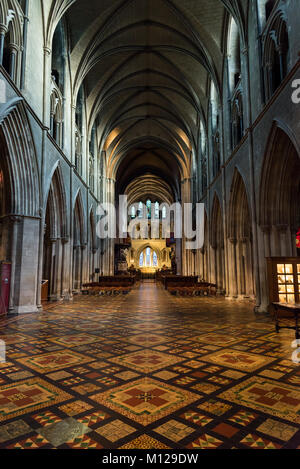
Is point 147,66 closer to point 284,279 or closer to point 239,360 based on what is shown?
point 284,279

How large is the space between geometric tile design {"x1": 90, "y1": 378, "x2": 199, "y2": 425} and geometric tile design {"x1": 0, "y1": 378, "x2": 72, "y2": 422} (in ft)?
1.47

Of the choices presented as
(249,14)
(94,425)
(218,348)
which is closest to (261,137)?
(249,14)

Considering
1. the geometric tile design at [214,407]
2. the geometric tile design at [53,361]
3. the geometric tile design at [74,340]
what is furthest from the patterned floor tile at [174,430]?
the geometric tile design at [74,340]

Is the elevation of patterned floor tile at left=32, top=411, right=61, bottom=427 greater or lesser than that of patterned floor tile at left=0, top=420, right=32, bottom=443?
lesser

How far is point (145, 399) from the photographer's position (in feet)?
10.3

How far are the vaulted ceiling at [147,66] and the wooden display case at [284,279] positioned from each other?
34.2ft

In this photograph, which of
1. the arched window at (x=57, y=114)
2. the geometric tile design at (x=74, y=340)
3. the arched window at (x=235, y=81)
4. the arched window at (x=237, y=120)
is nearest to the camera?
the geometric tile design at (x=74, y=340)

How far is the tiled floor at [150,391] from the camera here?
244cm

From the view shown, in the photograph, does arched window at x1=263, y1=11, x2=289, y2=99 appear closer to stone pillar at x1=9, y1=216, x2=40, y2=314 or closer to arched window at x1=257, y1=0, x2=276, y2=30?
arched window at x1=257, y1=0, x2=276, y2=30

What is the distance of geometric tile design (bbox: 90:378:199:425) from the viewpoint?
9.30 feet

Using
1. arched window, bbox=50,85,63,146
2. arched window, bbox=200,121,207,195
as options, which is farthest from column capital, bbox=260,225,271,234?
arched window, bbox=200,121,207,195

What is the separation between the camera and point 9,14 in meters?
9.57

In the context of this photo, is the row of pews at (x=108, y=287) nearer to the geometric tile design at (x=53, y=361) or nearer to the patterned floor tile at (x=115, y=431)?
the geometric tile design at (x=53, y=361)

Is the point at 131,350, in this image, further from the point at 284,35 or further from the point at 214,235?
the point at 214,235
